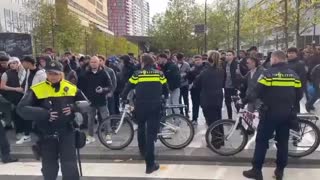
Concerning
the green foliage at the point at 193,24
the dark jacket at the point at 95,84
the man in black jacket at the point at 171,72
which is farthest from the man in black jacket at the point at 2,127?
the green foliage at the point at 193,24

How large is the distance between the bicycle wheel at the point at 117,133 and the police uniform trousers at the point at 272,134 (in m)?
2.62

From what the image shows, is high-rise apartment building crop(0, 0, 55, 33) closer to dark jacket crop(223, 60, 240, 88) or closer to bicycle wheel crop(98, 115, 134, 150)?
dark jacket crop(223, 60, 240, 88)

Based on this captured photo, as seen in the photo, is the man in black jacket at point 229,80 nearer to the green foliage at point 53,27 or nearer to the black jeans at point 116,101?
the black jeans at point 116,101

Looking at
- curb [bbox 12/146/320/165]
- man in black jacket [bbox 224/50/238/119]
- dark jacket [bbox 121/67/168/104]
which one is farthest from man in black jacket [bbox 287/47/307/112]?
dark jacket [bbox 121/67/168/104]

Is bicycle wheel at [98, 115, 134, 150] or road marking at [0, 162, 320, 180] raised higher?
bicycle wheel at [98, 115, 134, 150]

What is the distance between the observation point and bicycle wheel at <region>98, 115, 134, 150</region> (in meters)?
7.94

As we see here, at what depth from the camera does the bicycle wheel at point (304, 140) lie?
7.19 m

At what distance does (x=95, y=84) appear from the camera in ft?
27.6

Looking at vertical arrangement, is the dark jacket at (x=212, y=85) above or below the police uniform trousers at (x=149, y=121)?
above

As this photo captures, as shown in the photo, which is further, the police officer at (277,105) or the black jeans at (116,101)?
the black jeans at (116,101)

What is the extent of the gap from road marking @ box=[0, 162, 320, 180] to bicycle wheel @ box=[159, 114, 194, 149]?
84 cm

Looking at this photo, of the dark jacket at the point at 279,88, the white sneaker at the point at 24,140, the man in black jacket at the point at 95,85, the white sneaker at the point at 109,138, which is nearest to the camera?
the dark jacket at the point at 279,88

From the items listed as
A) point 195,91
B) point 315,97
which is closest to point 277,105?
point 195,91

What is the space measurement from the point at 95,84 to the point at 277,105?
3.85 metres
